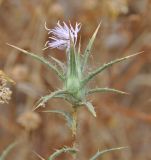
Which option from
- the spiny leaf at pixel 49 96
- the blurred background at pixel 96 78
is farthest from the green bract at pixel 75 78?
the blurred background at pixel 96 78

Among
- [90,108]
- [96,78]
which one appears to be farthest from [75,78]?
[96,78]

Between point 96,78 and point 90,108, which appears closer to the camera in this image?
point 90,108

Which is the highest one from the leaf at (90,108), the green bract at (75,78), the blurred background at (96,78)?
the blurred background at (96,78)

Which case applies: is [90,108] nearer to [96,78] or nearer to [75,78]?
[75,78]

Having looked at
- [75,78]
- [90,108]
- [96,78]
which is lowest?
[90,108]

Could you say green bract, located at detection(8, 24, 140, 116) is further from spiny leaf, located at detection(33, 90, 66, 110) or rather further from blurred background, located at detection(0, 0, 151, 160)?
blurred background, located at detection(0, 0, 151, 160)

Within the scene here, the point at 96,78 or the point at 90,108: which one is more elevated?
the point at 96,78

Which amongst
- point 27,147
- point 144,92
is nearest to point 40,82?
point 27,147

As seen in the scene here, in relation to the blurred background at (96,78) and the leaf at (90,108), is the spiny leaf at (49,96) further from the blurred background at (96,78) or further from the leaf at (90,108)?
the blurred background at (96,78)
